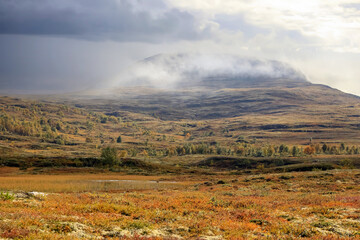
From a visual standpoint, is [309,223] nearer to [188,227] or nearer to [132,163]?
[188,227]

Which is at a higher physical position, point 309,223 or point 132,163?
point 309,223

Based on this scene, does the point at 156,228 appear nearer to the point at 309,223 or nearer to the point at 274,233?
the point at 274,233

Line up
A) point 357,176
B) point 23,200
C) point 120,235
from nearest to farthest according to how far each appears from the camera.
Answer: point 120,235, point 23,200, point 357,176

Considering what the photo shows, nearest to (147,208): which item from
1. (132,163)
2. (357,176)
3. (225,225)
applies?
(225,225)

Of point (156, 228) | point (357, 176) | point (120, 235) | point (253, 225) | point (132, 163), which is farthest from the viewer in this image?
point (132, 163)

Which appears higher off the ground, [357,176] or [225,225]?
[225,225]

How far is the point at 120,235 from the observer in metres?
16.2

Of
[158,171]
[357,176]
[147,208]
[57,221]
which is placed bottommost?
[158,171]

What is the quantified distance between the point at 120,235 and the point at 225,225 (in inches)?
242

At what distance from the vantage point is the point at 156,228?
59.3 ft

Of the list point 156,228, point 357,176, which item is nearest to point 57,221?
point 156,228

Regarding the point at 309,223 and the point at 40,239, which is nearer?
the point at 40,239

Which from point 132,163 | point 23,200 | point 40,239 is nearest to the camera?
point 40,239

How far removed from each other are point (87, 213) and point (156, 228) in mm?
4976
